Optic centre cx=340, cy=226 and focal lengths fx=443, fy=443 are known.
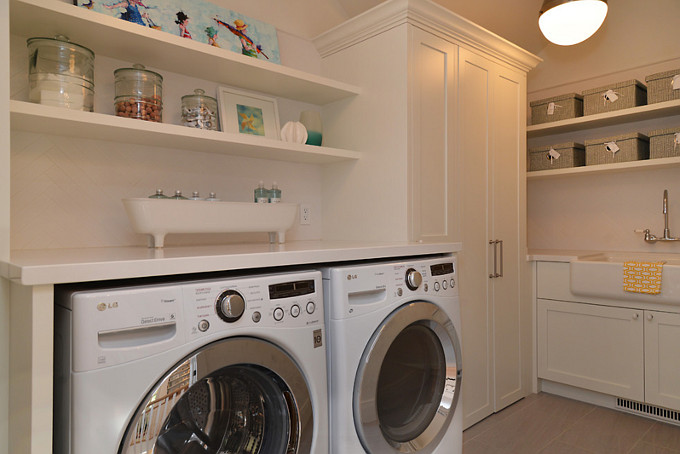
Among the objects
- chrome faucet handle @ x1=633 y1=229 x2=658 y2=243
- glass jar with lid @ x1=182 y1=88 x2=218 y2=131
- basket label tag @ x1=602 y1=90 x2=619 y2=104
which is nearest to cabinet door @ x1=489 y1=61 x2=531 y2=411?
basket label tag @ x1=602 y1=90 x2=619 y2=104

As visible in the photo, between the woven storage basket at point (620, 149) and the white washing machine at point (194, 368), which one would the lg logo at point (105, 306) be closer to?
the white washing machine at point (194, 368)

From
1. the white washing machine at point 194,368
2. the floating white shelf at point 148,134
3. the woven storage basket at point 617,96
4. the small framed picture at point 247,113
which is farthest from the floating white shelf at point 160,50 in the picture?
the woven storage basket at point 617,96

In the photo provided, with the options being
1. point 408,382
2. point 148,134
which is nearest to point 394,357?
point 408,382

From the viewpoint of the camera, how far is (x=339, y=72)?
2496mm

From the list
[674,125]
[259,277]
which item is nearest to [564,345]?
[674,125]

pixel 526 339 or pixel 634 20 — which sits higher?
pixel 634 20

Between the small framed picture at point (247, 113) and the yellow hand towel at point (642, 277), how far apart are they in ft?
6.88

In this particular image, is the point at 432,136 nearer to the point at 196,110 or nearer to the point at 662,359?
the point at 196,110

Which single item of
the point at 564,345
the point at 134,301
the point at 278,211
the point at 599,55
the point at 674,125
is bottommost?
the point at 564,345

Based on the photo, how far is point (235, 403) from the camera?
1.28 meters

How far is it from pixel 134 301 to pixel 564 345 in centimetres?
272

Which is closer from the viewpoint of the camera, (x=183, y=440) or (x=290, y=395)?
(x=183, y=440)

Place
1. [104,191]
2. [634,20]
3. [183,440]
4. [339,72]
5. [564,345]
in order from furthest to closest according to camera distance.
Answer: [634,20], [564,345], [339,72], [104,191], [183,440]

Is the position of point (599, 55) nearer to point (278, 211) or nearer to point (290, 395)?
point (278, 211)
